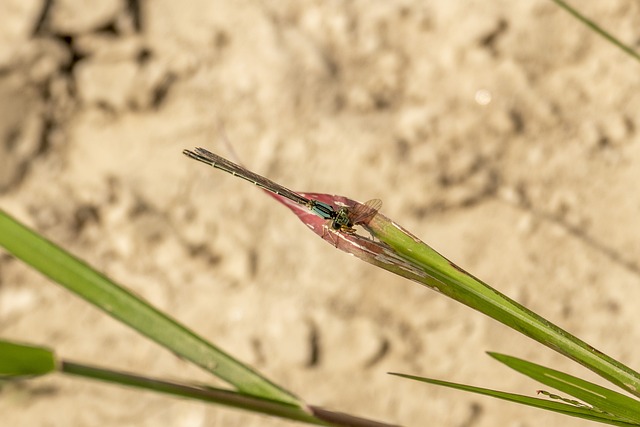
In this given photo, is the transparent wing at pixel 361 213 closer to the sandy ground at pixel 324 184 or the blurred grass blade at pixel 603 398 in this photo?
the blurred grass blade at pixel 603 398

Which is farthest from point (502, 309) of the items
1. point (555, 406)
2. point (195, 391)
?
point (195, 391)

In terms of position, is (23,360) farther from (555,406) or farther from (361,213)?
(555,406)

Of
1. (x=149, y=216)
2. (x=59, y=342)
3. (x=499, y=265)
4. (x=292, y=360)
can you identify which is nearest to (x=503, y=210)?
(x=499, y=265)

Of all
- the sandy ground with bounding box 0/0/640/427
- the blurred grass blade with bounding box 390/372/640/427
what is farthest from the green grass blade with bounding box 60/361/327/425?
the sandy ground with bounding box 0/0/640/427

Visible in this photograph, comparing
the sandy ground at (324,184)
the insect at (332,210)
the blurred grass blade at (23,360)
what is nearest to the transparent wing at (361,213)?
the insect at (332,210)

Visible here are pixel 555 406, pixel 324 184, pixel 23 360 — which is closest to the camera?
pixel 23 360

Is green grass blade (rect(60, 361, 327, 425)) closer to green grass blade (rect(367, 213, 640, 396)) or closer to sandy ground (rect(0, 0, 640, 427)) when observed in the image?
green grass blade (rect(367, 213, 640, 396))

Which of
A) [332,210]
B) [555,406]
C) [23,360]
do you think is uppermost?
[332,210]

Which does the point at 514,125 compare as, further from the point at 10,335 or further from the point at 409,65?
the point at 10,335
